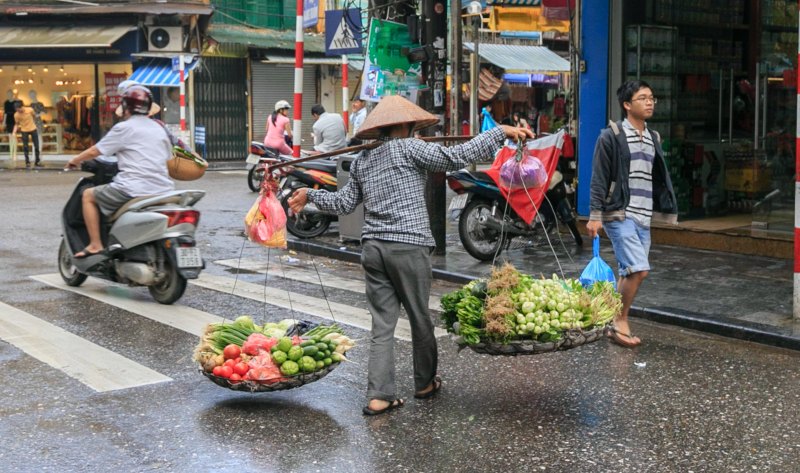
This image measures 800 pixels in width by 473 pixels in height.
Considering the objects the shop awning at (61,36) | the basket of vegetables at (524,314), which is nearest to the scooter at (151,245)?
the basket of vegetables at (524,314)

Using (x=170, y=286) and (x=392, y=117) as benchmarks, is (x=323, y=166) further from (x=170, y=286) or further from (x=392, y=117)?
(x=392, y=117)

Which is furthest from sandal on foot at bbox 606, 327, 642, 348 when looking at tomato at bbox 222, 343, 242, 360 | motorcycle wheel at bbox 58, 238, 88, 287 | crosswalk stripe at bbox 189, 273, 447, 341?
motorcycle wheel at bbox 58, 238, 88, 287

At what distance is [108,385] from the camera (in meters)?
6.26

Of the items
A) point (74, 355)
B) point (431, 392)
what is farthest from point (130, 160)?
point (431, 392)

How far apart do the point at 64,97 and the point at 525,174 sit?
25.2 metres

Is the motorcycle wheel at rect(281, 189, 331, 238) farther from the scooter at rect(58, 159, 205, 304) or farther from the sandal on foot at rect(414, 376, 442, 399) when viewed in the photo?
the sandal on foot at rect(414, 376, 442, 399)

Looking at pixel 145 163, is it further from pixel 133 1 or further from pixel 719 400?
pixel 133 1

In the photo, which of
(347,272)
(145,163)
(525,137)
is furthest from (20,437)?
(347,272)

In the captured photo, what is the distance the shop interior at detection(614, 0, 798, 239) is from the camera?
1236 centimetres

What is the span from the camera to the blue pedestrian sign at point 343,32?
46.8 feet

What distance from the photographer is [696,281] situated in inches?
379

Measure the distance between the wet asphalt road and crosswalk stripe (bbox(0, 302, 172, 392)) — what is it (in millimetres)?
90

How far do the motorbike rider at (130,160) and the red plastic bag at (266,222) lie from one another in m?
2.89

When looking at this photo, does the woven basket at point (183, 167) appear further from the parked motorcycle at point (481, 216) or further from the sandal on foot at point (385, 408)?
the sandal on foot at point (385, 408)
